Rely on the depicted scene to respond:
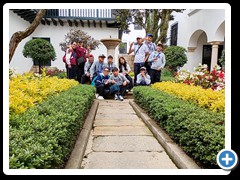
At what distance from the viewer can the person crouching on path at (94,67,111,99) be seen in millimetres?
6386

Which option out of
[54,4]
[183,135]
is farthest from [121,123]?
[54,4]

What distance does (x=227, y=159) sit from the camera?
4.33ft

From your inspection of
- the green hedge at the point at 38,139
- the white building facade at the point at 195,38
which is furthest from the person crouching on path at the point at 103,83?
the white building facade at the point at 195,38

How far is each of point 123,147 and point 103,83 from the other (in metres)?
3.81

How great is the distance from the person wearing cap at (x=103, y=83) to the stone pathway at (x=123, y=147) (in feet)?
7.13

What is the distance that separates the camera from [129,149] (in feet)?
8.75

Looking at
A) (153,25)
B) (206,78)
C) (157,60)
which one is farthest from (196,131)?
(153,25)

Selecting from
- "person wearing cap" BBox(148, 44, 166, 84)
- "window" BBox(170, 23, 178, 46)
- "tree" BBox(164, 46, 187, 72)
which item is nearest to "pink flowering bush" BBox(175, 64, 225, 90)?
"person wearing cap" BBox(148, 44, 166, 84)

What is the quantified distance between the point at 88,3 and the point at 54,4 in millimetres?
215

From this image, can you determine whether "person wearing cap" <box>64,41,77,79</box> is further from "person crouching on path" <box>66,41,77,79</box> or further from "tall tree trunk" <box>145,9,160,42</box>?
"tall tree trunk" <box>145,9,160,42</box>

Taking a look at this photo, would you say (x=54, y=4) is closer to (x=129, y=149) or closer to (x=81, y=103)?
(x=129, y=149)

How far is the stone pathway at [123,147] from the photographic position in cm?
229

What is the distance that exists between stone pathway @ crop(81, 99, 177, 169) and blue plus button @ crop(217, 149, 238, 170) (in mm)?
970

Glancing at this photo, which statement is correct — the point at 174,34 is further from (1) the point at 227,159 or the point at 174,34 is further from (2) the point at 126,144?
(1) the point at 227,159
